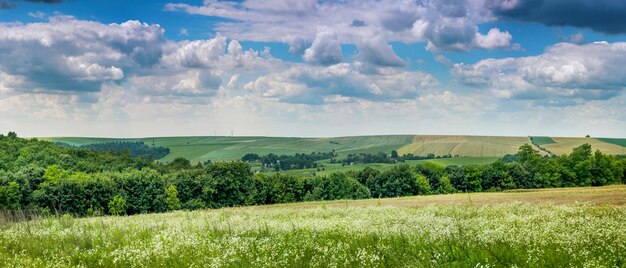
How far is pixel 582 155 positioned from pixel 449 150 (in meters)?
80.1

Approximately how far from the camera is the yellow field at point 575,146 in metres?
164

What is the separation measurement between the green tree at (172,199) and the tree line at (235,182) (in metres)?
0.18

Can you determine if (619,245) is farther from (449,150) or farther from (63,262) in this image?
(449,150)

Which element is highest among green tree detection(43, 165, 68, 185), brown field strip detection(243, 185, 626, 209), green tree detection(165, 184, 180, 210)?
brown field strip detection(243, 185, 626, 209)

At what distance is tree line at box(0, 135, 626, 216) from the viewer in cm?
8688

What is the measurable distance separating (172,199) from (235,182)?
12295mm

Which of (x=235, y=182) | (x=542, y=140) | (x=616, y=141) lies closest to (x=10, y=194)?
(x=235, y=182)

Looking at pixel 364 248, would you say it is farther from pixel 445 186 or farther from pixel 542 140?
pixel 542 140

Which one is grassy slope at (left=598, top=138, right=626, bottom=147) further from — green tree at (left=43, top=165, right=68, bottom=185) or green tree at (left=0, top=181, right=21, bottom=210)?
green tree at (left=0, top=181, right=21, bottom=210)

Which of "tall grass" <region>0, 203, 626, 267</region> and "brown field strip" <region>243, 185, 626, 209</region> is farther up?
"tall grass" <region>0, 203, 626, 267</region>

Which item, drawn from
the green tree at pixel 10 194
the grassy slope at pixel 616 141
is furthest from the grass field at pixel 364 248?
the grassy slope at pixel 616 141

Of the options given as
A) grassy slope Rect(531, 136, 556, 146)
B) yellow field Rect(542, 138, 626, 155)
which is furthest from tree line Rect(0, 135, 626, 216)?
grassy slope Rect(531, 136, 556, 146)

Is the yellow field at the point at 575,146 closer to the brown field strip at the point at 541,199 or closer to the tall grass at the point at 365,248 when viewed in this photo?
the brown field strip at the point at 541,199

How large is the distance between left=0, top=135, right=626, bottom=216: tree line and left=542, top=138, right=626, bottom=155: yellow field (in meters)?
44.7
